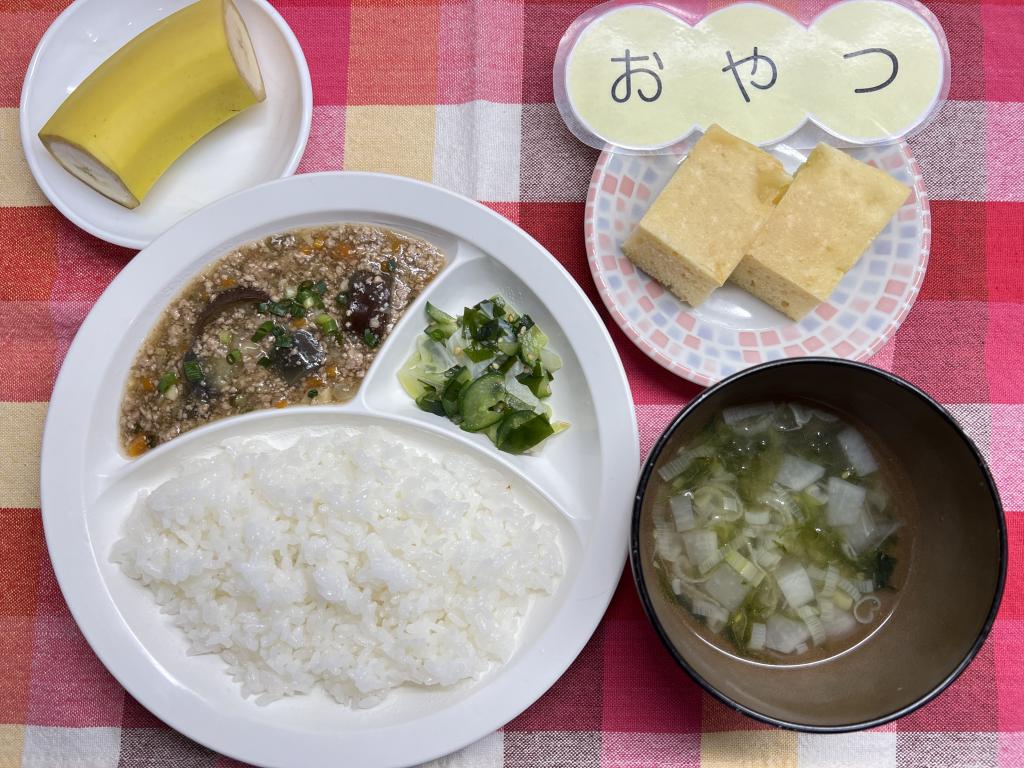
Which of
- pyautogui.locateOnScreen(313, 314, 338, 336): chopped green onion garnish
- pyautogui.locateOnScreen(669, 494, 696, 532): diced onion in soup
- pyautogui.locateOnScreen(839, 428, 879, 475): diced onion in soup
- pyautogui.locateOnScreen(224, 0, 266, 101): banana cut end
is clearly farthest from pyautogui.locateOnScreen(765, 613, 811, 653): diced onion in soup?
pyautogui.locateOnScreen(224, 0, 266, 101): banana cut end

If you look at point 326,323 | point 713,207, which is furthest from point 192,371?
point 713,207

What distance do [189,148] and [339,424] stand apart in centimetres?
99

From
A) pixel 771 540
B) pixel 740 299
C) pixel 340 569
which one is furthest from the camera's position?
pixel 740 299

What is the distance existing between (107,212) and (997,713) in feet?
10.4

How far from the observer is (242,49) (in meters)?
2.36

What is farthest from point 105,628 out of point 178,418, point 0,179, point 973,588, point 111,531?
point 973,588

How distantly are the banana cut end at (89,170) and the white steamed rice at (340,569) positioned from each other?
2.86 feet

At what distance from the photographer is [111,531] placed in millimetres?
2303

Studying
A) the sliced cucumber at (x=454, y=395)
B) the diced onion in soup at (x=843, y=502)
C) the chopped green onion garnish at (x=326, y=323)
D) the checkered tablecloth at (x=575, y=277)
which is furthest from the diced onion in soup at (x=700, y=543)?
the chopped green onion garnish at (x=326, y=323)

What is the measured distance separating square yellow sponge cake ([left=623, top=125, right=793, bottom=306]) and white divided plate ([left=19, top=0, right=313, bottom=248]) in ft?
3.66

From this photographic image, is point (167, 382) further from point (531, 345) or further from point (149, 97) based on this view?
point (531, 345)

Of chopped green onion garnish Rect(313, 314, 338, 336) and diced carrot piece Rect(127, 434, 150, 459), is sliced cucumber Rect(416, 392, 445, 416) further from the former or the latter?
diced carrot piece Rect(127, 434, 150, 459)

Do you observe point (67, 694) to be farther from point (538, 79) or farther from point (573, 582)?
point (538, 79)

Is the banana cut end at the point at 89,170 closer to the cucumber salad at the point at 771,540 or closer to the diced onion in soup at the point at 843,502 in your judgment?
the cucumber salad at the point at 771,540
